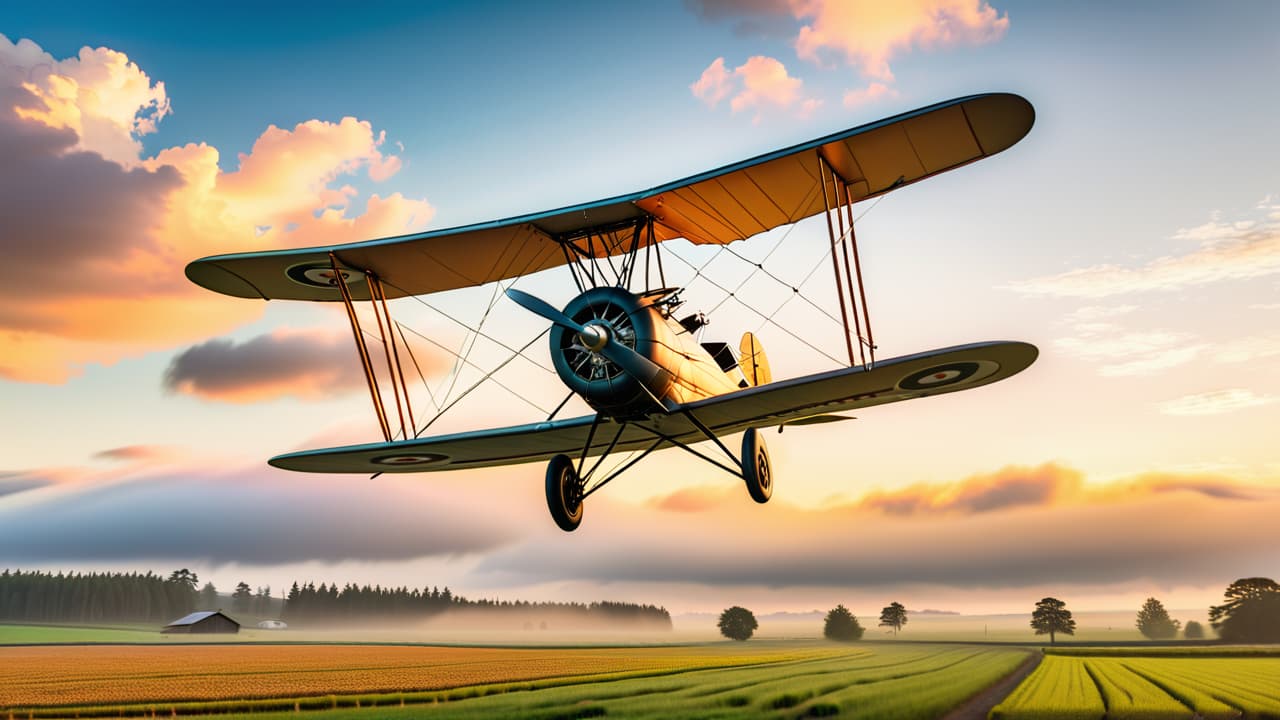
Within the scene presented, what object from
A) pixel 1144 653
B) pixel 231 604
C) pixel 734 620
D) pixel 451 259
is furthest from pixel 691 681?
pixel 231 604

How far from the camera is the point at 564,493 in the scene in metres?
14.6

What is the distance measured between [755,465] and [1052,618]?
107 m

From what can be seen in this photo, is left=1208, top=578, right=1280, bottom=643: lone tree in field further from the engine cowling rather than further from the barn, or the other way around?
the barn

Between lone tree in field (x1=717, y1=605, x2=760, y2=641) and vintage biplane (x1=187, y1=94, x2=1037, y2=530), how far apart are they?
242ft

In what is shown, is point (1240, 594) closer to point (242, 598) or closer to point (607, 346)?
point (607, 346)

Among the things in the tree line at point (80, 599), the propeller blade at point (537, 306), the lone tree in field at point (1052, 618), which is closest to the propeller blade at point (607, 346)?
the propeller blade at point (537, 306)

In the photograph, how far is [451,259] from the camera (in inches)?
725

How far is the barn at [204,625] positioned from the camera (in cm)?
8412

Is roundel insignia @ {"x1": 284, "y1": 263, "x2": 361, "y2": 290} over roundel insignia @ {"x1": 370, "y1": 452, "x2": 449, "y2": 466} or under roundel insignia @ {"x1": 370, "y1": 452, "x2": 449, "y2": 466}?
over

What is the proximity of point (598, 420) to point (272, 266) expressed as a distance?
28.3 ft

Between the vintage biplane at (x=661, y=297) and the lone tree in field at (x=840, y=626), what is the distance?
81.3 m

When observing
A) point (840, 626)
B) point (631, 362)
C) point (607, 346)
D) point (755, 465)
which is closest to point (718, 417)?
point (755, 465)

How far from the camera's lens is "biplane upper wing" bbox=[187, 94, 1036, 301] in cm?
1412

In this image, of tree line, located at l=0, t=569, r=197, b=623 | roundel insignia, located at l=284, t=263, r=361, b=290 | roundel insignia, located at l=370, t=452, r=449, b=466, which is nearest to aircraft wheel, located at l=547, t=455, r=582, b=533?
roundel insignia, located at l=370, t=452, r=449, b=466
